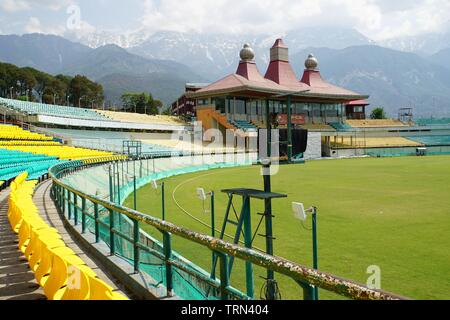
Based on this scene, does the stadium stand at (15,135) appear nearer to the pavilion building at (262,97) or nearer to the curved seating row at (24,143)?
the curved seating row at (24,143)

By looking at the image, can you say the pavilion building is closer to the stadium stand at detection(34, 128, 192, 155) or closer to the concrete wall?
→ the concrete wall

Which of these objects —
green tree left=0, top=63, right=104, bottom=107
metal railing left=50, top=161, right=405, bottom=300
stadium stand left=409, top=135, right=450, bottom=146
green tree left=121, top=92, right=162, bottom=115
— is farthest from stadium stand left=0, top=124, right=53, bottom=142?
green tree left=121, top=92, right=162, bottom=115

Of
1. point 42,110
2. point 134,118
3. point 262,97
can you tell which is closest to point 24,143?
point 42,110

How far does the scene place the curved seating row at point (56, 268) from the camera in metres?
3.40

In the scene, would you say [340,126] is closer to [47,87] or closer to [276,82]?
[276,82]

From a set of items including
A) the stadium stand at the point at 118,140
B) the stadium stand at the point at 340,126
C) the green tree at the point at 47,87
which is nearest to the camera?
the stadium stand at the point at 118,140

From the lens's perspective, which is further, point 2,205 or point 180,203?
point 180,203

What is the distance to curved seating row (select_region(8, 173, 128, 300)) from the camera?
11.1 feet

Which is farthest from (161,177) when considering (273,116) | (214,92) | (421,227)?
(214,92)

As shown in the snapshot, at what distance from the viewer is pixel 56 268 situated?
4406mm

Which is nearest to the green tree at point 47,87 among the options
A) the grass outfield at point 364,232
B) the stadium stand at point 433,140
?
the stadium stand at point 433,140

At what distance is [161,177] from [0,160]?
12445 mm
